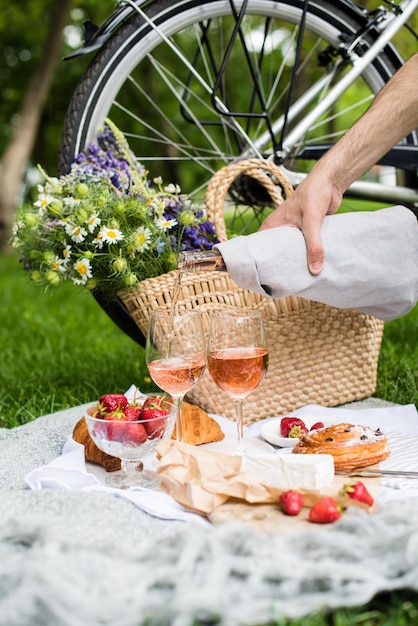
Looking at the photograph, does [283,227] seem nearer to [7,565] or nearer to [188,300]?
[188,300]

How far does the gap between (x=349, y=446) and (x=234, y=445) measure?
0.44 metres

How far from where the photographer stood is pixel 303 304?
8.50 ft

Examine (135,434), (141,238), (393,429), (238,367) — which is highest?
(141,238)

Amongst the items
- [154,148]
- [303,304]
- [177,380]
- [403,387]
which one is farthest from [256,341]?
[154,148]

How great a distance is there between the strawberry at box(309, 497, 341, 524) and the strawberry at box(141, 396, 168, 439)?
44cm

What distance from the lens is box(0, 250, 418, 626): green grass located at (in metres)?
2.84

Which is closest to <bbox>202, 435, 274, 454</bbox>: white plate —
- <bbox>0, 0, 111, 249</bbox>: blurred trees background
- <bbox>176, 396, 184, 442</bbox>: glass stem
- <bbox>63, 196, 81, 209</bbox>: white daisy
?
<bbox>176, 396, 184, 442</bbox>: glass stem

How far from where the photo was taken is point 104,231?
2.44 metres

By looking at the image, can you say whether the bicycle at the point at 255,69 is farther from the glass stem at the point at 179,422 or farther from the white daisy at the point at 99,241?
the glass stem at the point at 179,422

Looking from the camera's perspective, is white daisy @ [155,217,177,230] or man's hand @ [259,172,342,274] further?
white daisy @ [155,217,177,230]

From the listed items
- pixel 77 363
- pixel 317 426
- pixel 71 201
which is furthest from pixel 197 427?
pixel 77 363

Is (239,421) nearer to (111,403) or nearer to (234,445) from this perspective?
(234,445)

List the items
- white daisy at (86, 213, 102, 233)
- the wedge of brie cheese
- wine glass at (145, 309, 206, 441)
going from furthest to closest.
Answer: white daisy at (86, 213, 102, 233)
wine glass at (145, 309, 206, 441)
the wedge of brie cheese

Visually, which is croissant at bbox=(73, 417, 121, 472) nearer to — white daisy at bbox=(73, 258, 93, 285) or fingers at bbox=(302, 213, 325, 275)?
white daisy at bbox=(73, 258, 93, 285)
